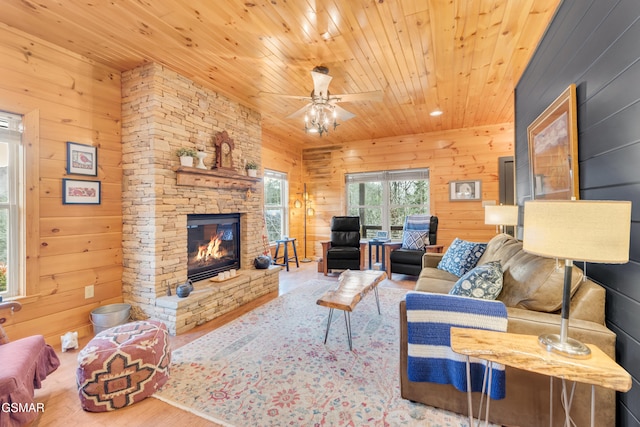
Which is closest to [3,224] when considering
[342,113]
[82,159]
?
[82,159]

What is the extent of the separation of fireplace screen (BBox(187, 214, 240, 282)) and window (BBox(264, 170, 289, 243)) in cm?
165

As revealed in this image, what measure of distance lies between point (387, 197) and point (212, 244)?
3.68 m

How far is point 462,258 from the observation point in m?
2.96

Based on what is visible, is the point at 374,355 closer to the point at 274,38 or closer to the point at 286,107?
the point at 274,38

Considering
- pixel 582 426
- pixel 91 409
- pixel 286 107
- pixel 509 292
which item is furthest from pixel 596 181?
pixel 286 107

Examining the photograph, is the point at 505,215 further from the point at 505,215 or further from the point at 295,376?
the point at 295,376

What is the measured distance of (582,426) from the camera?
134 centimetres

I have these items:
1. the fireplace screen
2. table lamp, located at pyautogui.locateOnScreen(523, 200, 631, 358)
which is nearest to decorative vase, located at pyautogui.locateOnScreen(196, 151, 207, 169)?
the fireplace screen

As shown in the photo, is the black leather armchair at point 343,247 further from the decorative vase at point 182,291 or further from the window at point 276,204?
the decorative vase at point 182,291

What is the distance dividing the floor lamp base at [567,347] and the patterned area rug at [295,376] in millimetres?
738

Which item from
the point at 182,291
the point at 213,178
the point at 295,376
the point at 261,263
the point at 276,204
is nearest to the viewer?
the point at 295,376

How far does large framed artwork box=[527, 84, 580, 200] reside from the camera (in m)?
1.74

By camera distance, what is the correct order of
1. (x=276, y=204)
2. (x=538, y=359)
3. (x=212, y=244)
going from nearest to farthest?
1. (x=538, y=359)
2. (x=212, y=244)
3. (x=276, y=204)

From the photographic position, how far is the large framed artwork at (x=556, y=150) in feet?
5.70
